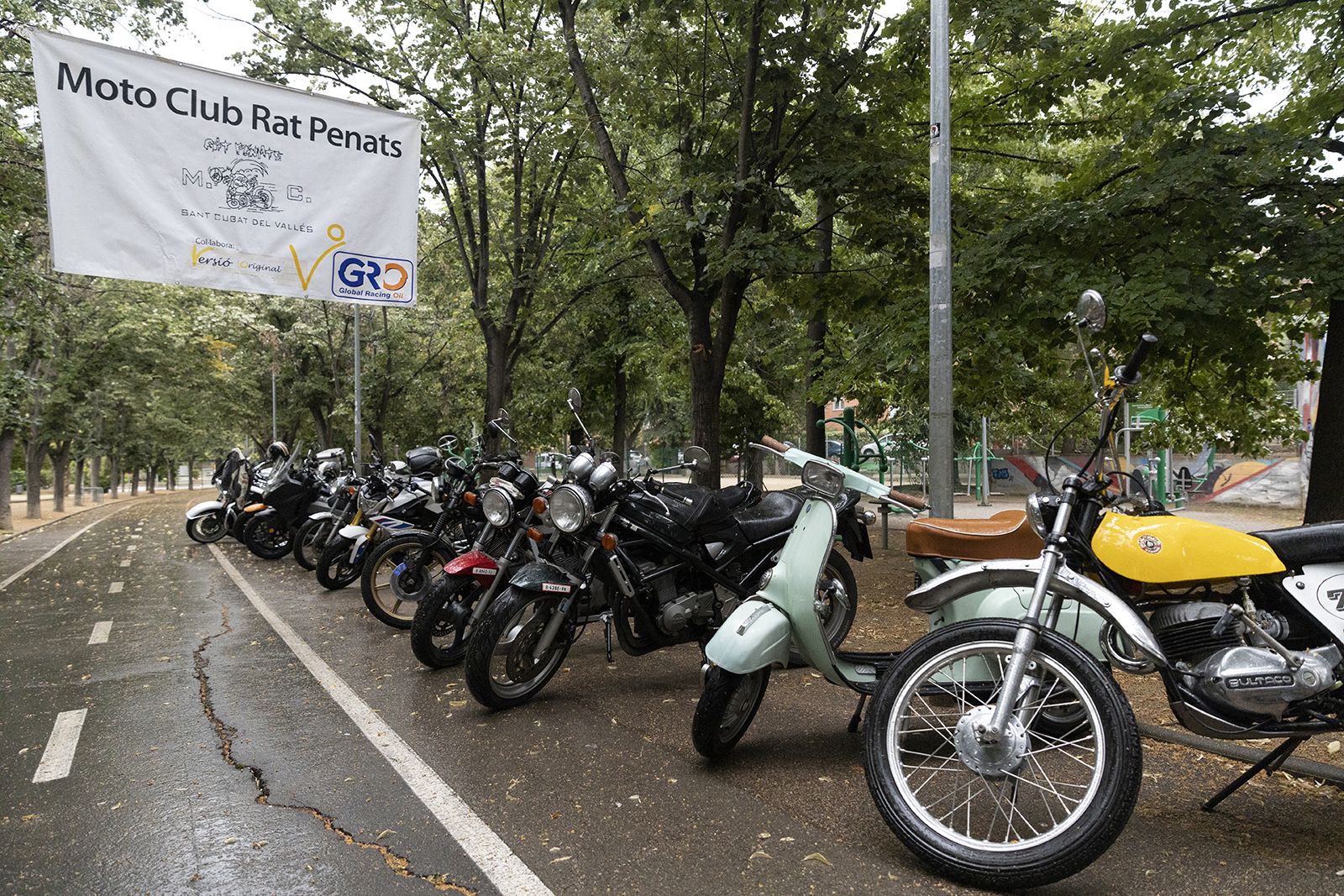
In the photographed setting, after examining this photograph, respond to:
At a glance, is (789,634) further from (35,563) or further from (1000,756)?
(35,563)

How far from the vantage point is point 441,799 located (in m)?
3.66

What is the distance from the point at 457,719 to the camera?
4.76 m

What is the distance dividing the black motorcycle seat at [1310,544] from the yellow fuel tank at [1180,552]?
66mm

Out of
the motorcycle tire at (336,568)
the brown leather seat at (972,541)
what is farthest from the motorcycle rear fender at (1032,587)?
the motorcycle tire at (336,568)

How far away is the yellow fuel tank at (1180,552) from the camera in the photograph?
297 cm

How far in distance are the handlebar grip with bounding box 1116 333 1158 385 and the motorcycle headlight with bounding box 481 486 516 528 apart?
3548mm

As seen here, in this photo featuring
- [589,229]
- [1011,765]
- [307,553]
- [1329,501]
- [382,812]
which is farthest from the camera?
[589,229]

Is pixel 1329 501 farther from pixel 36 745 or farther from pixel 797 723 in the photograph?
pixel 36 745

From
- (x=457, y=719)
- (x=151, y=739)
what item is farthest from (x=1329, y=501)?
(x=151, y=739)

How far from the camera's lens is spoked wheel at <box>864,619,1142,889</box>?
2713 millimetres

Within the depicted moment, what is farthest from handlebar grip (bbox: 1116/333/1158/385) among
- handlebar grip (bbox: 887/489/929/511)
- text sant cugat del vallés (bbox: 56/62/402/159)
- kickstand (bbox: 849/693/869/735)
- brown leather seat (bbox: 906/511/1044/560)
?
text sant cugat del vallés (bbox: 56/62/402/159)

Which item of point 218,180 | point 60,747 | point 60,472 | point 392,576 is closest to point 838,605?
point 392,576

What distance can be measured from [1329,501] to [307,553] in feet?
34.8

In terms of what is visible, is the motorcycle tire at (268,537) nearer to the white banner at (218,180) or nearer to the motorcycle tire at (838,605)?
the white banner at (218,180)
